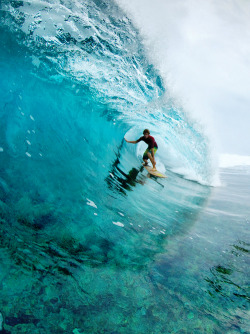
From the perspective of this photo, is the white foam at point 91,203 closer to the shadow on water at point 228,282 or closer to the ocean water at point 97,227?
the ocean water at point 97,227

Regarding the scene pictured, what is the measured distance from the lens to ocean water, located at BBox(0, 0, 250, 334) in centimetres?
156

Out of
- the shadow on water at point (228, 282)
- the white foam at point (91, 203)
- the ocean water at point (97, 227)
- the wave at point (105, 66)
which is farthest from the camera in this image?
the wave at point (105, 66)

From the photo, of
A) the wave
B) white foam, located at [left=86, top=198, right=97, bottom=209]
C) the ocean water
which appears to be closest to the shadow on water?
the ocean water

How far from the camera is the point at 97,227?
281cm

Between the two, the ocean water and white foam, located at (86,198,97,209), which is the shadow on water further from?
white foam, located at (86,198,97,209)

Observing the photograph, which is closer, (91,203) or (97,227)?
(97,227)

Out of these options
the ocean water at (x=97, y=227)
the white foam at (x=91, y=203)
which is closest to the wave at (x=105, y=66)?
the ocean water at (x=97, y=227)

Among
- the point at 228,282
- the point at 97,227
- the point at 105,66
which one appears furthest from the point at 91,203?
the point at 105,66

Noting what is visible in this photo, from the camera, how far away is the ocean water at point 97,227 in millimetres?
1562

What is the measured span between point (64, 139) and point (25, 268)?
559 centimetres

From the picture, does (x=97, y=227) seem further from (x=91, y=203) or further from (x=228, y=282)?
(x=228, y=282)

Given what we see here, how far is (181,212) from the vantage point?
14.9 feet

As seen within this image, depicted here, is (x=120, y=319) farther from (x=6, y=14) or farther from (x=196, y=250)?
(x=6, y=14)

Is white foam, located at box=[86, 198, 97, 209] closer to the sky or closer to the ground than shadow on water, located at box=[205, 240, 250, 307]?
closer to the ground
